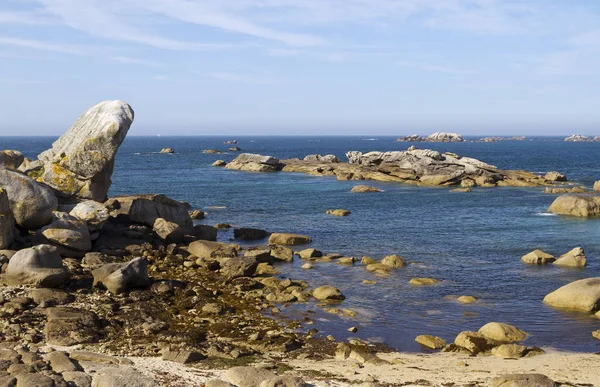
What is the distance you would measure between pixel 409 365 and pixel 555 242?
27.0 meters

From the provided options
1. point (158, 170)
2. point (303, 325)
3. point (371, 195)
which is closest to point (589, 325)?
point (303, 325)

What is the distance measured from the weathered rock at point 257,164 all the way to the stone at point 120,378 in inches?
3530

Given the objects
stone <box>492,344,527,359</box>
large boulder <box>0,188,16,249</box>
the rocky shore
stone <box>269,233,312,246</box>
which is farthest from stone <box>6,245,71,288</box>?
stone <box>492,344,527,359</box>

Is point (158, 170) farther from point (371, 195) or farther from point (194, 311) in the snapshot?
point (194, 311)

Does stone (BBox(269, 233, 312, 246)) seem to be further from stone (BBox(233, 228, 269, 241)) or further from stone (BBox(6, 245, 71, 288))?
stone (BBox(6, 245, 71, 288))

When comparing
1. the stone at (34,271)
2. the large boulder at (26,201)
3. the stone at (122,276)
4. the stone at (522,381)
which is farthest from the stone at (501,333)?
the large boulder at (26,201)

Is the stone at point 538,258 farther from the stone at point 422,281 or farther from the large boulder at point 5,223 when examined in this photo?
the large boulder at point 5,223

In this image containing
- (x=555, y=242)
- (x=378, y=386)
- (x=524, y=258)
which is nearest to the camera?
(x=378, y=386)

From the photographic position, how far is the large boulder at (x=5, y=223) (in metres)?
30.8

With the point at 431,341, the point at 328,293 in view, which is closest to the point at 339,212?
the point at 328,293

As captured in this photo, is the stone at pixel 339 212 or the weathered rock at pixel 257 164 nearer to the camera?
the stone at pixel 339 212

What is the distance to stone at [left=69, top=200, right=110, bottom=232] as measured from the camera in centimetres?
3619

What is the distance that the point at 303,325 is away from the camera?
2461 cm

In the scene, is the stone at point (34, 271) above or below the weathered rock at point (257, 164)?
below
